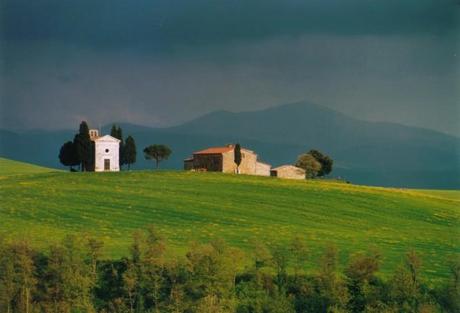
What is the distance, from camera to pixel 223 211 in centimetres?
1580

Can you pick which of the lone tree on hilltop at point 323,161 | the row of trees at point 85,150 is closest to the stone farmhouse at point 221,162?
the lone tree on hilltop at point 323,161

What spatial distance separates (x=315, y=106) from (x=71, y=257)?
5.80 metres

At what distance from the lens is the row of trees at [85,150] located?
15.5m

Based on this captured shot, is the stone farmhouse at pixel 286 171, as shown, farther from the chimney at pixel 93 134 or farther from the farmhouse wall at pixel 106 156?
the chimney at pixel 93 134

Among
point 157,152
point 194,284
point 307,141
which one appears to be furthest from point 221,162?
point 194,284

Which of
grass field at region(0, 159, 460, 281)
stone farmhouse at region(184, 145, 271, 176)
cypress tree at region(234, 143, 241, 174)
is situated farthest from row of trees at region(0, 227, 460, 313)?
stone farmhouse at region(184, 145, 271, 176)

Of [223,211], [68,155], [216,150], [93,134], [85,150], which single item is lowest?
[223,211]

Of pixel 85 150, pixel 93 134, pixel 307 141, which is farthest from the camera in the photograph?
pixel 307 141

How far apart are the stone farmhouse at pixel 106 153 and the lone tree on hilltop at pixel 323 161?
3.74 meters

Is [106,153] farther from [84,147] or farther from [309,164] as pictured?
[309,164]

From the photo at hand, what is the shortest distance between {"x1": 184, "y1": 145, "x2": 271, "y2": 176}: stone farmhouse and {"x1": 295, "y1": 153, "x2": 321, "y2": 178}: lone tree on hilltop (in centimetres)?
82

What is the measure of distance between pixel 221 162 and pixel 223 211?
8.21ft

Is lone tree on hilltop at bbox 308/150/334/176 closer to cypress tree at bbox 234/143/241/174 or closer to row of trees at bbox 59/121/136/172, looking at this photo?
cypress tree at bbox 234/143/241/174

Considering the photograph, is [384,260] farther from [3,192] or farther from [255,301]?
[3,192]
